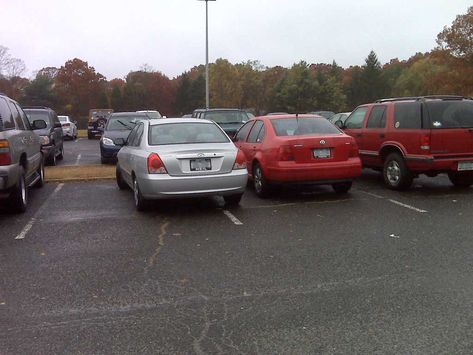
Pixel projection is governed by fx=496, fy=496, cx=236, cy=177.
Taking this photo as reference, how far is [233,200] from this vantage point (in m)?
8.27

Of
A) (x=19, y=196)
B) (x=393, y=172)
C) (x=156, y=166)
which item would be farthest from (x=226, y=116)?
(x=19, y=196)

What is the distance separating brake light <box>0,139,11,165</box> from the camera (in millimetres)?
6996

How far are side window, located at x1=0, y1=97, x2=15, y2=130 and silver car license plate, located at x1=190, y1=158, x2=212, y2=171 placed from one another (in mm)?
2791

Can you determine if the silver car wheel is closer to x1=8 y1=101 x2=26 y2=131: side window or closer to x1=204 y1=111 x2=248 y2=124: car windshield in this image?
x1=8 y1=101 x2=26 y2=131: side window

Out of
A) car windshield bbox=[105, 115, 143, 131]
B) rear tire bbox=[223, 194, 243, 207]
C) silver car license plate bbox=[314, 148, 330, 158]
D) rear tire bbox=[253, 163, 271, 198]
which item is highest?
car windshield bbox=[105, 115, 143, 131]

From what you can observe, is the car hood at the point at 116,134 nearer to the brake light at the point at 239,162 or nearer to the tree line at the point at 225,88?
the brake light at the point at 239,162

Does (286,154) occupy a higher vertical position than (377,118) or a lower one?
lower

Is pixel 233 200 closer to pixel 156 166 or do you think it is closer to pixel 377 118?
pixel 156 166

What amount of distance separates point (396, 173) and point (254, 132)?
9.29 ft

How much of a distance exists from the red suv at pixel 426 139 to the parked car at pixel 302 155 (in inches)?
44.5

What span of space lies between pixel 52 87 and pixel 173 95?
24881 millimetres

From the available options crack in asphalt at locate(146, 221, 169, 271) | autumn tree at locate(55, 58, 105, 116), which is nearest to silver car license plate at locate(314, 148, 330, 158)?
crack in asphalt at locate(146, 221, 169, 271)

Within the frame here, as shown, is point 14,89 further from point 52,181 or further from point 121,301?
point 121,301

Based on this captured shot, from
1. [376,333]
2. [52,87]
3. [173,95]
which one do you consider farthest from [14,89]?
[376,333]
